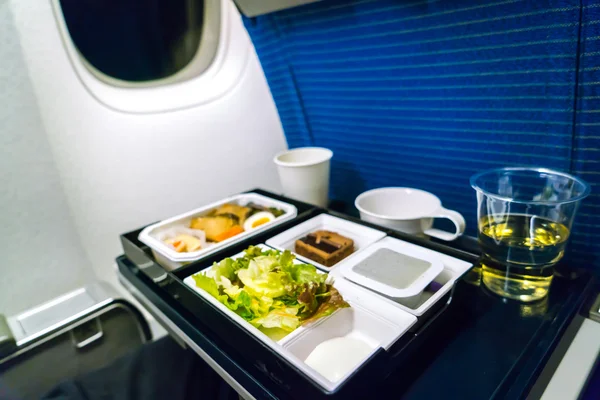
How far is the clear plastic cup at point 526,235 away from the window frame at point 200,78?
2.88 ft

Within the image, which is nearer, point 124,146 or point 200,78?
point 124,146

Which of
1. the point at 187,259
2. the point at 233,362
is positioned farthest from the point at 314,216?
the point at 233,362

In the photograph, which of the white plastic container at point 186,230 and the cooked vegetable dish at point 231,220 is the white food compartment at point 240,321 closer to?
the white plastic container at point 186,230

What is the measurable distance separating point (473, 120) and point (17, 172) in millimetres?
1194

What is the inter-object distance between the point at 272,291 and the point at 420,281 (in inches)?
10.5

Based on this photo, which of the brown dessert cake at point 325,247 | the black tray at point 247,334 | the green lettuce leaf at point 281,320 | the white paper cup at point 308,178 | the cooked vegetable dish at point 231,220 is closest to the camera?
the black tray at point 247,334

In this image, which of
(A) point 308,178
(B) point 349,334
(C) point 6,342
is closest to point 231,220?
(A) point 308,178

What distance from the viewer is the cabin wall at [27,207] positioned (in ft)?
3.36

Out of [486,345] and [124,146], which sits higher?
[124,146]

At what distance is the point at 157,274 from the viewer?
0.87 metres

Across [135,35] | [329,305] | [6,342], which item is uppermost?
[135,35]

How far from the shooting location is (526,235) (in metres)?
0.77

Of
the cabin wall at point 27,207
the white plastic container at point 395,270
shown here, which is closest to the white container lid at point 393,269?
the white plastic container at point 395,270

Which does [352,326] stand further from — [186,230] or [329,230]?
[186,230]
